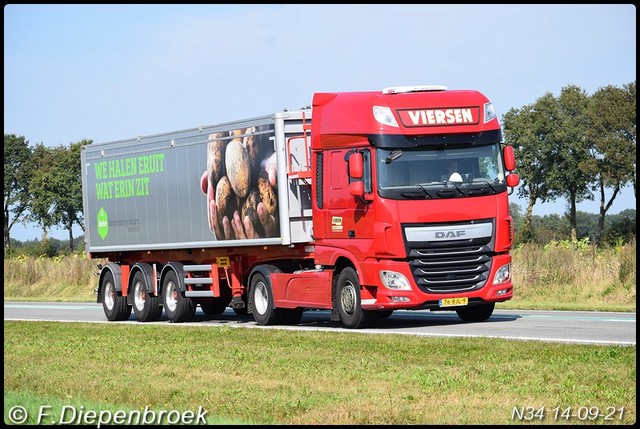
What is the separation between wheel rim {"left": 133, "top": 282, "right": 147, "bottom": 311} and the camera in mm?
27905

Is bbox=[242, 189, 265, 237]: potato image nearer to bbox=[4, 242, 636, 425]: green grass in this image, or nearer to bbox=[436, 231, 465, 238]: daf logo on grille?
bbox=[4, 242, 636, 425]: green grass

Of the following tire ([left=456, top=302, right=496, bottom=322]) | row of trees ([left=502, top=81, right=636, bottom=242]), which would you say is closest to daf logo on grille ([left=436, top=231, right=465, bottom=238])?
tire ([left=456, top=302, right=496, bottom=322])

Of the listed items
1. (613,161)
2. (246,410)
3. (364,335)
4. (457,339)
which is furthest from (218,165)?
(613,161)

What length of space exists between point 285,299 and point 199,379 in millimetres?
8717

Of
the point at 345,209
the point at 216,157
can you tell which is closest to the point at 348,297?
the point at 345,209

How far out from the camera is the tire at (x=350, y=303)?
2172 cm

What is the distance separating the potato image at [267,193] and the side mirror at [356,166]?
2.60m

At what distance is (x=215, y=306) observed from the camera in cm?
2822

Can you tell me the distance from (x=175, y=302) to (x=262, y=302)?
3.18 meters

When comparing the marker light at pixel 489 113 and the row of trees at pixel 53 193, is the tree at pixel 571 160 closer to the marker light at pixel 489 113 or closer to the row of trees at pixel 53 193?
the row of trees at pixel 53 193

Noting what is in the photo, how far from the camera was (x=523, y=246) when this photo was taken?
32688mm

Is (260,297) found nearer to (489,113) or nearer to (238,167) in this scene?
(238,167)

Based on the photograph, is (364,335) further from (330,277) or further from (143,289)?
(143,289)

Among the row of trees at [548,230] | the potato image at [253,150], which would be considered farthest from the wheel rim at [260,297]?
the row of trees at [548,230]
